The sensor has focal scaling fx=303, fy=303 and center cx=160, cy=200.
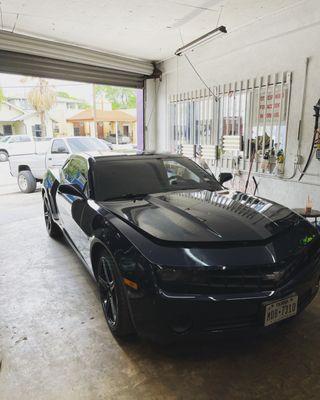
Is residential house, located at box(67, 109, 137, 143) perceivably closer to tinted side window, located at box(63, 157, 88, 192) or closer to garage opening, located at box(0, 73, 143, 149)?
garage opening, located at box(0, 73, 143, 149)

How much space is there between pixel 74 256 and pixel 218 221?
2310mm

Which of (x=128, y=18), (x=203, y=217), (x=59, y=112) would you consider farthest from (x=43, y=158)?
(x=59, y=112)

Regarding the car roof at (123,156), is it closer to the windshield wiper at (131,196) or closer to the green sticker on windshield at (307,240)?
the windshield wiper at (131,196)

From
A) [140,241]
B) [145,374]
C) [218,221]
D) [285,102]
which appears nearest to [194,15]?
[285,102]

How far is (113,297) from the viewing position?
7.29ft

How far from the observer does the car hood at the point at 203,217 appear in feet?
6.42

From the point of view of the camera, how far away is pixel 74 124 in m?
28.5

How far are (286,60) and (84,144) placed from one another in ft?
18.0

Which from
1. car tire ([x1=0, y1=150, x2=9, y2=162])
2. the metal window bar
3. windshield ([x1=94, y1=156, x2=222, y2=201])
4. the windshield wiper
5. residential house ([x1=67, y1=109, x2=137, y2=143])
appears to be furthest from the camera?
residential house ([x1=67, y1=109, x2=137, y2=143])

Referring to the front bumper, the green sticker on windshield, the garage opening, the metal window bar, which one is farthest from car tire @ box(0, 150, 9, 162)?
the green sticker on windshield

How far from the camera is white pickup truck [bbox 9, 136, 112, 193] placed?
809 centimetres

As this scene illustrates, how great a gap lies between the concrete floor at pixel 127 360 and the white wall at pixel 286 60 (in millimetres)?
2501

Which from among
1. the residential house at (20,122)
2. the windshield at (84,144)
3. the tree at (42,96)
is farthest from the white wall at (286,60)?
the residential house at (20,122)

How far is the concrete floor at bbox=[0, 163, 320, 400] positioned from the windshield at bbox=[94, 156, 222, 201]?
3.46ft
